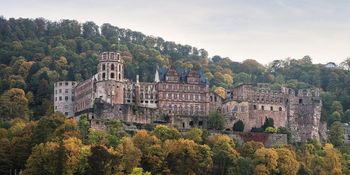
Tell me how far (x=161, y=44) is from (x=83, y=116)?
73049mm

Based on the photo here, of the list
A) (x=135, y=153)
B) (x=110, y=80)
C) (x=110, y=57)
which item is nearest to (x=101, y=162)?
(x=135, y=153)

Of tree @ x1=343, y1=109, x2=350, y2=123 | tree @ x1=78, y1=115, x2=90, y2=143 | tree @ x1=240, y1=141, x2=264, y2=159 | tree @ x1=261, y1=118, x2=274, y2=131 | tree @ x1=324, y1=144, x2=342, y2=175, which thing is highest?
tree @ x1=343, y1=109, x2=350, y2=123

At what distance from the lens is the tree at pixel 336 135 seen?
359 ft

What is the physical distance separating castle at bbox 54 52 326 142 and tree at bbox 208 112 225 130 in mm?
1423

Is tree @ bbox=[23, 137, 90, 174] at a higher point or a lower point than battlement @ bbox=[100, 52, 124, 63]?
lower

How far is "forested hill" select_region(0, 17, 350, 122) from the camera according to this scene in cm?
11669

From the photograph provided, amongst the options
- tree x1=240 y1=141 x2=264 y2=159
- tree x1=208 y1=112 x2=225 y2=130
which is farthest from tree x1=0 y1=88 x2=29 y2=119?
tree x1=240 y1=141 x2=264 y2=159

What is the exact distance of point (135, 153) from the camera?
8250 centimetres

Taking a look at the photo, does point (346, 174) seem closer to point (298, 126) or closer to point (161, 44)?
point (298, 126)

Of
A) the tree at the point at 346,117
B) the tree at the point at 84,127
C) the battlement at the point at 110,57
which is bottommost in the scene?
the tree at the point at 84,127

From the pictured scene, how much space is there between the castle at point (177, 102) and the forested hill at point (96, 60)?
27.4 feet

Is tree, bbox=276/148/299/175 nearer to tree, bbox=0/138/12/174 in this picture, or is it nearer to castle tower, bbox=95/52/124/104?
castle tower, bbox=95/52/124/104

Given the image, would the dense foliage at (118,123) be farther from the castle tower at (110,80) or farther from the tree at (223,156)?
the castle tower at (110,80)

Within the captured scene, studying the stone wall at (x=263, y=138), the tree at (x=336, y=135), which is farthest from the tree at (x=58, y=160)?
the tree at (x=336, y=135)
